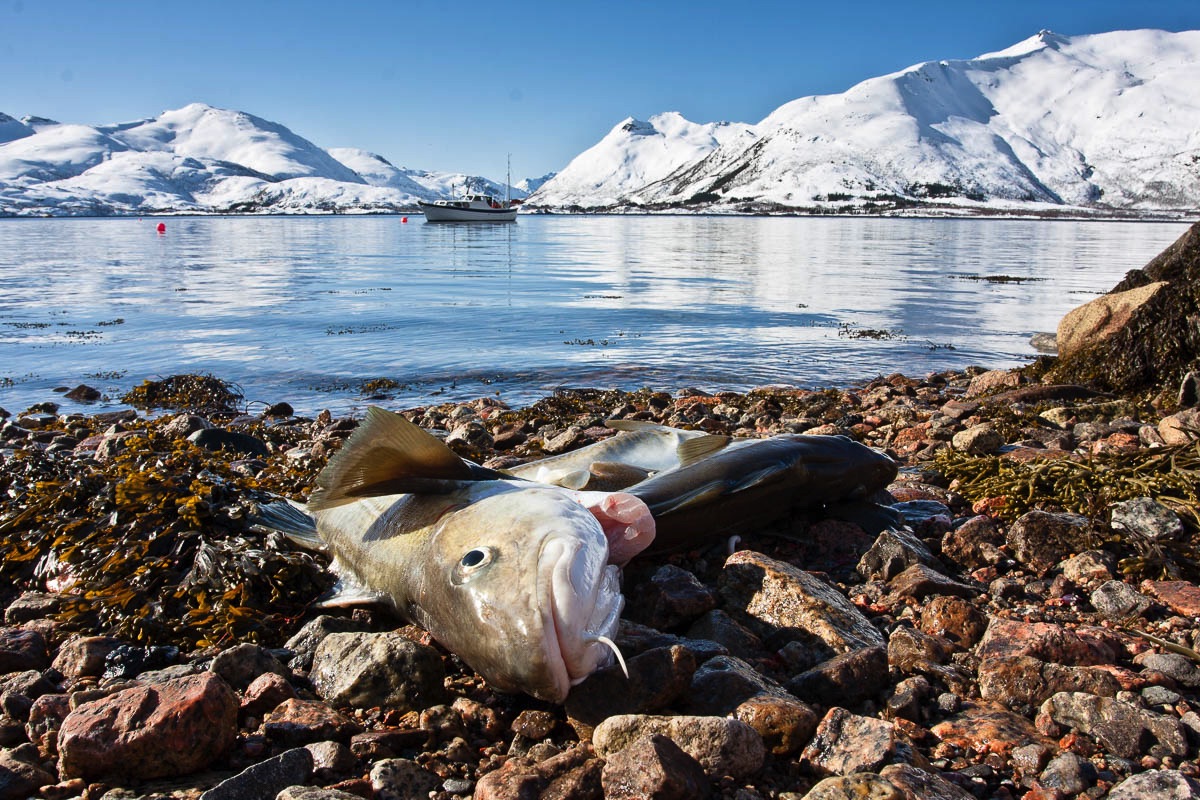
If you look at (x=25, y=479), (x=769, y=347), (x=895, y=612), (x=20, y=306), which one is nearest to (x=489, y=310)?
(x=769, y=347)

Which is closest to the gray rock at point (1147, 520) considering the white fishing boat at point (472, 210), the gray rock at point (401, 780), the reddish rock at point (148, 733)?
the gray rock at point (401, 780)

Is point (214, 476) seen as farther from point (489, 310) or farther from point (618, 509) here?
point (489, 310)

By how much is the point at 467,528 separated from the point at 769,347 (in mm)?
15670

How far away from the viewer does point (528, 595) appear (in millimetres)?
3082

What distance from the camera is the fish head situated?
3.06 metres

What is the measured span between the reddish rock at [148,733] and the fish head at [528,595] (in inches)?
38.3

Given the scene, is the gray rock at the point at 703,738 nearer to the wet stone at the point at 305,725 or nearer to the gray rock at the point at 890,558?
the wet stone at the point at 305,725

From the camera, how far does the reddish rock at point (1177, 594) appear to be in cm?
460

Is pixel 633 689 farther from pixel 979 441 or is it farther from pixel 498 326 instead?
pixel 498 326

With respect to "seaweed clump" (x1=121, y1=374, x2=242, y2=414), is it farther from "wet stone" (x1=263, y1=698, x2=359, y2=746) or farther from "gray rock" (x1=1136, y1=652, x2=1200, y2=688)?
"gray rock" (x1=1136, y1=652, x2=1200, y2=688)

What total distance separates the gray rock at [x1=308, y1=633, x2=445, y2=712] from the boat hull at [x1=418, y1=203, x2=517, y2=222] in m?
→ 148

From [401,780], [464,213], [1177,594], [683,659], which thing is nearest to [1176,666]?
[1177,594]

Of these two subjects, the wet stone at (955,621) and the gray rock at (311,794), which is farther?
the wet stone at (955,621)

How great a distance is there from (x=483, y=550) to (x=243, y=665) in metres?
1.52
